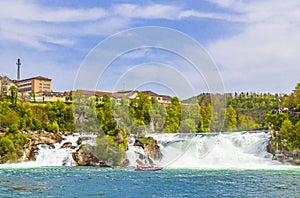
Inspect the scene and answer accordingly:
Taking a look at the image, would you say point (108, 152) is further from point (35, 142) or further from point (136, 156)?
point (35, 142)

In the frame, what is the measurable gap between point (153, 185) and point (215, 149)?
18.6m

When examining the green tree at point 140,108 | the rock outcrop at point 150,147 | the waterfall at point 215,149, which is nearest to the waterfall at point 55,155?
the rock outcrop at point 150,147

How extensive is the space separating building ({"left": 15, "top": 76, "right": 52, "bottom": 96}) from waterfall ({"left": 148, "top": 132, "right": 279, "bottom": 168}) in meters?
47.2

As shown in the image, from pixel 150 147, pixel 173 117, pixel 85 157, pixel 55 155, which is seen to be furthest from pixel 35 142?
pixel 173 117

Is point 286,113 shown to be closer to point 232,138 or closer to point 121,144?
point 232,138

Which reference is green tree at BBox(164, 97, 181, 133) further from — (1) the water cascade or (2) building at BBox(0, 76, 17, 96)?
(2) building at BBox(0, 76, 17, 96)

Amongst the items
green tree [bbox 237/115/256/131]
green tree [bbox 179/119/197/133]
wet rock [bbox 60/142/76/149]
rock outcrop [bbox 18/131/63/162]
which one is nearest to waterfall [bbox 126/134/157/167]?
wet rock [bbox 60/142/76/149]

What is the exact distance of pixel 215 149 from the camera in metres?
41.2

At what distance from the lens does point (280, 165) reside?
37562 mm

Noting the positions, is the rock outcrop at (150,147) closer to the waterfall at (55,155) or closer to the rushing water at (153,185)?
the waterfall at (55,155)

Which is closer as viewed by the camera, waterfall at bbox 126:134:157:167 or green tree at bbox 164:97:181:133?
waterfall at bbox 126:134:157:167

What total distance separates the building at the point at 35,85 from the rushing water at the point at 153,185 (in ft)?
185

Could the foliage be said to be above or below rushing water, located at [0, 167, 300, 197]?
above

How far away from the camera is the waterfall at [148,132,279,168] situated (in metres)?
38.4
